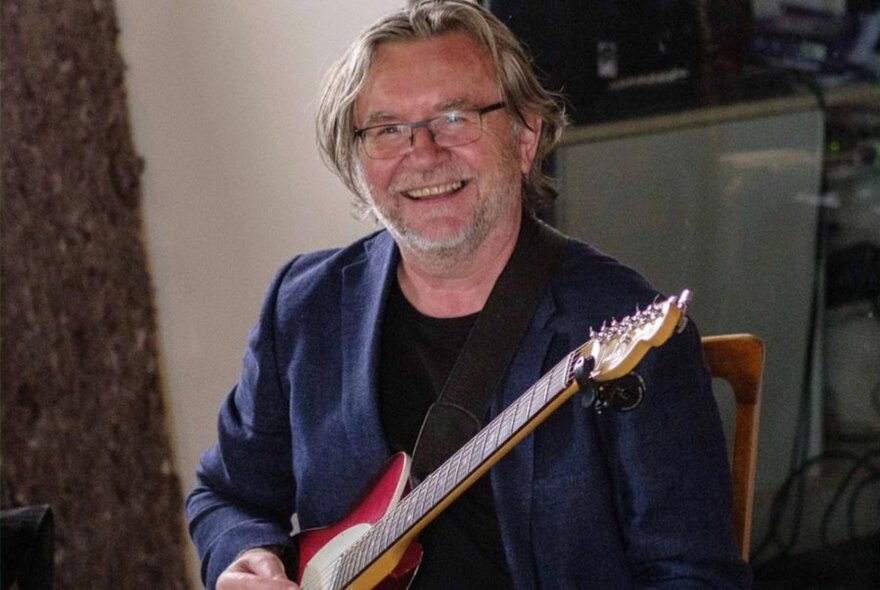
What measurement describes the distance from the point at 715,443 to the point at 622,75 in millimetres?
874

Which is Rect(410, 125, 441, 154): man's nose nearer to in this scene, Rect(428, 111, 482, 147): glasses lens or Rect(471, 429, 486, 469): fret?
Rect(428, 111, 482, 147): glasses lens

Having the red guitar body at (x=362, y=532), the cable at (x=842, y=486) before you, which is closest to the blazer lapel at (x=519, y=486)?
the red guitar body at (x=362, y=532)

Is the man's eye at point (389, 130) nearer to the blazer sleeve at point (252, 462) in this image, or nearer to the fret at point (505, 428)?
the blazer sleeve at point (252, 462)

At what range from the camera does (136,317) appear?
217cm

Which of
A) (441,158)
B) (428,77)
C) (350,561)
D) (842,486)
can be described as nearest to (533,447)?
(350,561)

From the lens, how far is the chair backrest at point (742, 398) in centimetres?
144

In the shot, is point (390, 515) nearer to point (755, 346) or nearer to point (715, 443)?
point (715, 443)

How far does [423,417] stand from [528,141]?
0.39m

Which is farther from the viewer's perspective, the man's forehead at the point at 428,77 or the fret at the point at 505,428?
the man's forehead at the point at 428,77

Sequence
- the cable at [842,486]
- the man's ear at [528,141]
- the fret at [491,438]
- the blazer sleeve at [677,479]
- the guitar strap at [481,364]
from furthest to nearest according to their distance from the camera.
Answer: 1. the cable at [842,486]
2. the man's ear at [528,141]
3. the guitar strap at [481,364]
4. the blazer sleeve at [677,479]
5. the fret at [491,438]

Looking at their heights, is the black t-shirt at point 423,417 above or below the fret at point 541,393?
below

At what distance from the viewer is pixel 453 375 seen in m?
1.46

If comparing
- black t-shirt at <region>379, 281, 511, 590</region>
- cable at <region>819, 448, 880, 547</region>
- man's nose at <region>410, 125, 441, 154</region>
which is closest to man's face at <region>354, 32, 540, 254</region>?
man's nose at <region>410, 125, 441, 154</region>

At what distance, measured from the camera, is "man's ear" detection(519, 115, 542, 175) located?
5.16 feet
